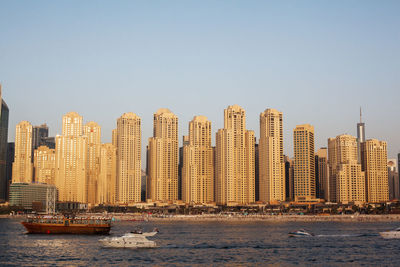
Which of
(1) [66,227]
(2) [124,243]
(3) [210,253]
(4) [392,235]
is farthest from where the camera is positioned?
(1) [66,227]

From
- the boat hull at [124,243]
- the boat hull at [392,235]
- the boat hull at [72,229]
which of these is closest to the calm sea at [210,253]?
the boat hull at [124,243]

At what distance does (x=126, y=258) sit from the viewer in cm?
7762

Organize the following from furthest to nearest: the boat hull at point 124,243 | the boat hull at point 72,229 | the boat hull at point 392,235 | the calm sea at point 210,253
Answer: the boat hull at point 72,229, the boat hull at point 392,235, the boat hull at point 124,243, the calm sea at point 210,253

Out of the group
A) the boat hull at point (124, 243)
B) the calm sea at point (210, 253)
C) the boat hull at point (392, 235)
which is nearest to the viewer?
the calm sea at point (210, 253)

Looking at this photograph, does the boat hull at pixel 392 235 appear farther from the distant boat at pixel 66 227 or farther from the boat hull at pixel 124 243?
the distant boat at pixel 66 227

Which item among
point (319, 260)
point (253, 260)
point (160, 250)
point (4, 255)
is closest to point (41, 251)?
point (4, 255)

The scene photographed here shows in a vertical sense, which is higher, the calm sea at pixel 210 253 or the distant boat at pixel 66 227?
the distant boat at pixel 66 227

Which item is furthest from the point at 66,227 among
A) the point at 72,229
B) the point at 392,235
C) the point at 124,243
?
the point at 392,235

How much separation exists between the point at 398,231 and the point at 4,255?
76503 millimetres

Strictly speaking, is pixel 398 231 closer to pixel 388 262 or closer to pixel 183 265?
pixel 388 262

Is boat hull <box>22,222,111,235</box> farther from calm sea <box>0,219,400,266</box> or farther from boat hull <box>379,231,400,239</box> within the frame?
boat hull <box>379,231,400,239</box>

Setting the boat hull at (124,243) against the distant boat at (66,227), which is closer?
the boat hull at (124,243)

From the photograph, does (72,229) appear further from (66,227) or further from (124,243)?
(124,243)

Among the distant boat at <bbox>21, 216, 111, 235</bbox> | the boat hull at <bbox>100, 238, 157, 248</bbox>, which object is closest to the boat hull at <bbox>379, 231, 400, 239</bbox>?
the boat hull at <bbox>100, 238, 157, 248</bbox>
